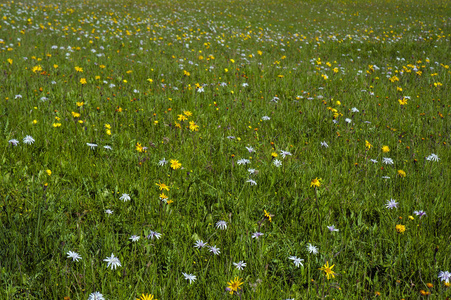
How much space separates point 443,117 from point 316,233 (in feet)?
10.5

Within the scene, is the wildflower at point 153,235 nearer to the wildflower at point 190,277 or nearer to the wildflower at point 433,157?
the wildflower at point 190,277

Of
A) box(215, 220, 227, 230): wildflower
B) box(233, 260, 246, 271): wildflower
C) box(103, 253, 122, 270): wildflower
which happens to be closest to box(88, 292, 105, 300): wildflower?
box(103, 253, 122, 270): wildflower

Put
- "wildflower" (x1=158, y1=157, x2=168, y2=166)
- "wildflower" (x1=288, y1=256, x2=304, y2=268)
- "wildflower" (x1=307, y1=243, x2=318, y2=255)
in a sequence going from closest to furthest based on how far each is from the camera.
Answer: "wildflower" (x1=288, y1=256, x2=304, y2=268) → "wildflower" (x1=307, y1=243, x2=318, y2=255) → "wildflower" (x1=158, y1=157, x2=168, y2=166)

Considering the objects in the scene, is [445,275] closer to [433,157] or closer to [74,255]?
[433,157]

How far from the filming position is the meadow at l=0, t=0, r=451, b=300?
167cm

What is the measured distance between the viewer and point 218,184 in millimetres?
2467

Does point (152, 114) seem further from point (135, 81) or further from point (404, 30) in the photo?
point (404, 30)

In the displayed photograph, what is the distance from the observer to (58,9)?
11.5 m

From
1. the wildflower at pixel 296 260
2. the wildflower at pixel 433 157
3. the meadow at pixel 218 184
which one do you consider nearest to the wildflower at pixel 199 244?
the meadow at pixel 218 184

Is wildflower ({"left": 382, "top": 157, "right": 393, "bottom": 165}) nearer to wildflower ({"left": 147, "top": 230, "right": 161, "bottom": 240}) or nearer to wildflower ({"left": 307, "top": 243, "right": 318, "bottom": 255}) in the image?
wildflower ({"left": 307, "top": 243, "right": 318, "bottom": 255})

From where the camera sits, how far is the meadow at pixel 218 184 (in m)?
1.67

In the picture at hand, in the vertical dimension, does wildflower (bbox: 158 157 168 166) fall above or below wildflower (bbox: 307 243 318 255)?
above

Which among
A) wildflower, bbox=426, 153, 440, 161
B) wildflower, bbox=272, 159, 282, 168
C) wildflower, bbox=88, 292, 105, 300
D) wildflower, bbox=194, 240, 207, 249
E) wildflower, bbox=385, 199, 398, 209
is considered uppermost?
wildflower, bbox=426, 153, 440, 161

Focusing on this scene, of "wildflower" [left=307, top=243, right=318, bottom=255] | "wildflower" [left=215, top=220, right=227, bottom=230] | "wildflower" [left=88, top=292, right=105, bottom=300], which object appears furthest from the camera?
"wildflower" [left=215, top=220, right=227, bottom=230]
